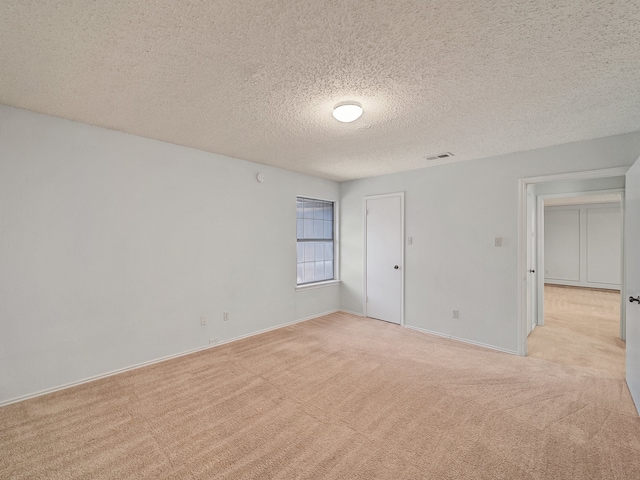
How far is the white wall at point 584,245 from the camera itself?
7324 millimetres

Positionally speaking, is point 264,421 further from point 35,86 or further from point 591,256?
point 591,256

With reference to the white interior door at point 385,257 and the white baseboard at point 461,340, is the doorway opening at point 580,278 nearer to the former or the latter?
the white baseboard at point 461,340

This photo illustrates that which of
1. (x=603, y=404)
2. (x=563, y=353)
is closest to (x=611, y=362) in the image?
(x=563, y=353)

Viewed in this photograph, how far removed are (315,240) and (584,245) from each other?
302 inches

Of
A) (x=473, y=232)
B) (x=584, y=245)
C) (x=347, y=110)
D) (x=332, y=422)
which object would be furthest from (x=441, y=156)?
(x=584, y=245)

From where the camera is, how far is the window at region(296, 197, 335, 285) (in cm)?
487

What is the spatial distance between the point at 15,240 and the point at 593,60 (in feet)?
14.3

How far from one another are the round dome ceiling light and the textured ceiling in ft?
0.21

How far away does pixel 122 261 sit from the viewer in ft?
9.52

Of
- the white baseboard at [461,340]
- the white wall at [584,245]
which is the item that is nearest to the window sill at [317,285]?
the white baseboard at [461,340]

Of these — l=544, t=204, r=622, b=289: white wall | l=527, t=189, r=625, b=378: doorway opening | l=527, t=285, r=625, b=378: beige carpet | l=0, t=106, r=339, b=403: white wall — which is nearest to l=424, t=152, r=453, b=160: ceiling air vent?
l=527, t=189, r=625, b=378: doorway opening

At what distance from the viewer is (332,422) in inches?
83.7

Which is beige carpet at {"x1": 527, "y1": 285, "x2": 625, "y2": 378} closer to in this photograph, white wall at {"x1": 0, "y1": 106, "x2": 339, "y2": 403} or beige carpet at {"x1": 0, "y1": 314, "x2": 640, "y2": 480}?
beige carpet at {"x1": 0, "y1": 314, "x2": 640, "y2": 480}

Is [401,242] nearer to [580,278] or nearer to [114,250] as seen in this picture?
[114,250]
